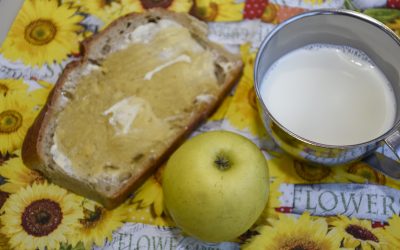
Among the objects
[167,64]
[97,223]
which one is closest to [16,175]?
[97,223]

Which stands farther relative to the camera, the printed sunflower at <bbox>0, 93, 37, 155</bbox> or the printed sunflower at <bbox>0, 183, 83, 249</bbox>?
the printed sunflower at <bbox>0, 93, 37, 155</bbox>

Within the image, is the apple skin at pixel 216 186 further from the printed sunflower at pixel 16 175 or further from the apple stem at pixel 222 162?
A: the printed sunflower at pixel 16 175

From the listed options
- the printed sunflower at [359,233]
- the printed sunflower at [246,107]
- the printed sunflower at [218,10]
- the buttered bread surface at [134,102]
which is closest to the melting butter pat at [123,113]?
the buttered bread surface at [134,102]

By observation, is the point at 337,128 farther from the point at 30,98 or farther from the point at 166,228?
the point at 30,98

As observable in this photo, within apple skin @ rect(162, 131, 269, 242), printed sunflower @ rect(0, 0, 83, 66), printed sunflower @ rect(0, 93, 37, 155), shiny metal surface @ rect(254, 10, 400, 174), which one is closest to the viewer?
apple skin @ rect(162, 131, 269, 242)

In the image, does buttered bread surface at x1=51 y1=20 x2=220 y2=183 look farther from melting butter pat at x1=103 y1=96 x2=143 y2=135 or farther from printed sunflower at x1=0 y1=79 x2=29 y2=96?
Result: printed sunflower at x1=0 y1=79 x2=29 y2=96

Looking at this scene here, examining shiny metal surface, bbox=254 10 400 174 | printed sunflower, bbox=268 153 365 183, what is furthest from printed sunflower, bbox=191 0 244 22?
printed sunflower, bbox=268 153 365 183

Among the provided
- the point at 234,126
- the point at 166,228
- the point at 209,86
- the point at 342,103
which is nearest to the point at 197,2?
the point at 209,86
